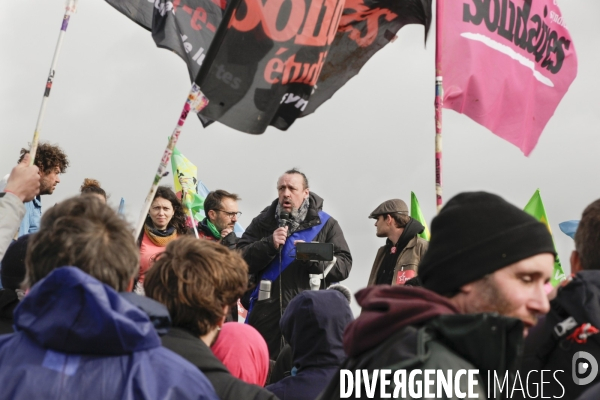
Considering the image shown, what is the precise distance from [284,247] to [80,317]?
5.23m

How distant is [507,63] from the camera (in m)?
7.40

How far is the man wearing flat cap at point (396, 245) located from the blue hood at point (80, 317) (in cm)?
577

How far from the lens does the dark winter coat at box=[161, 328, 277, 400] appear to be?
3033mm

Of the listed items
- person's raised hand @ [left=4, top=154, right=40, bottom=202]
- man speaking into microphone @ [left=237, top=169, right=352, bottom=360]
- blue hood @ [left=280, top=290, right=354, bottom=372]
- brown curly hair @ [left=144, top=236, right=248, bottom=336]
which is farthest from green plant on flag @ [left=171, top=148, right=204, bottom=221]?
brown curly hair @ [left=144, top=236, right=248, bottom=336]

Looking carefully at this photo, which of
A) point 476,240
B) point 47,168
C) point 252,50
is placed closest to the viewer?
point 476,240

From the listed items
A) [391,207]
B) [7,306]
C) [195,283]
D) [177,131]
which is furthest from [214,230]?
[195,283]

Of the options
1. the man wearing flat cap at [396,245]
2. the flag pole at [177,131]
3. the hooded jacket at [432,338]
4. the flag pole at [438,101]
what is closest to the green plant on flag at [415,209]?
the man wearing flat cap at [396,245]

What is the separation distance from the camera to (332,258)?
700 cm

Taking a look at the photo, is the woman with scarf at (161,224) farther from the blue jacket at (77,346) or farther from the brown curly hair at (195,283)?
the blue jacket at (77,346)

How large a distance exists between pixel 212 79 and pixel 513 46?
3.32 metres

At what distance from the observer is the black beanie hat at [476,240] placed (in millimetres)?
2562

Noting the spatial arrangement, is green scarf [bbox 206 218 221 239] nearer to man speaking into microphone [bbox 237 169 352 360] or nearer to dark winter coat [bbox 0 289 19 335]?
man speaking into microphone [bbox 237 169 352 360]

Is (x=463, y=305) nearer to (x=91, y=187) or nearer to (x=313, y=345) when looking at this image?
(x=313, y=345)

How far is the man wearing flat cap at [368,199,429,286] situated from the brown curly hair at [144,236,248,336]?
486 centimetres
